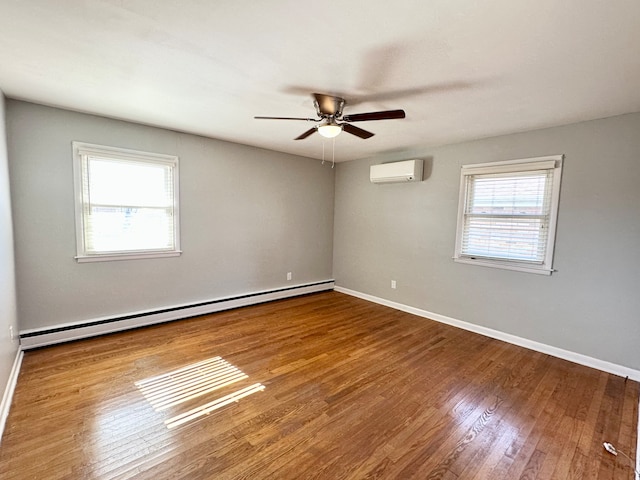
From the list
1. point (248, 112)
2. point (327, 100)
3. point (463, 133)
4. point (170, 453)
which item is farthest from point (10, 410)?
point (463, 133)

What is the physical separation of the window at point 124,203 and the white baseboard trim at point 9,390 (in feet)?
3.43

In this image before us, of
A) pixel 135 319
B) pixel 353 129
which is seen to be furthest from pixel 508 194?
pixel 135 319

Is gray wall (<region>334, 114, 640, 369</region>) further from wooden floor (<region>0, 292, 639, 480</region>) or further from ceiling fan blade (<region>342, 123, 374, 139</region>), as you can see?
ceiling fan blade (<region>342, 123, 374, 139</region>)

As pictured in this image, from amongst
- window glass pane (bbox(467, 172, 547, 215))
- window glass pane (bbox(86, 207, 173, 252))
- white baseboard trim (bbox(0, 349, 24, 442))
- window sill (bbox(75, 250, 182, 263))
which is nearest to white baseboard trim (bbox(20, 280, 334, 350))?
white baseboard trim (bbox(0, 349, 24, 442))

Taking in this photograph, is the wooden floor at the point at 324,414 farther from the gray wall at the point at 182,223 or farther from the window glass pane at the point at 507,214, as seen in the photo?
the window glass pane at the point at 507,214

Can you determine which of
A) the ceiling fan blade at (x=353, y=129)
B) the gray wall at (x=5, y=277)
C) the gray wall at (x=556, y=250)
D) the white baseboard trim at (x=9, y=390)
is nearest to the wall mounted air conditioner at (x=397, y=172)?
the gray wall at (x=556, y=250)

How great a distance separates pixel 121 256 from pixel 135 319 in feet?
2.56

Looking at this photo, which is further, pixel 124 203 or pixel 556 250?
pixel 124 203

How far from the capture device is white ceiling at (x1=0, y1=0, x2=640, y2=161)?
1449mm

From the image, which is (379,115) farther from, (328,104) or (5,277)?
(5,277)

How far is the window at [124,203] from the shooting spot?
309 cm

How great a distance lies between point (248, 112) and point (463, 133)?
2.47 metres

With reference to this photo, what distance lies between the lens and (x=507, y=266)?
340 cm

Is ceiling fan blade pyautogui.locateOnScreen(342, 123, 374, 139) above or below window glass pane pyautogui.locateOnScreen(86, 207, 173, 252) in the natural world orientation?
above
